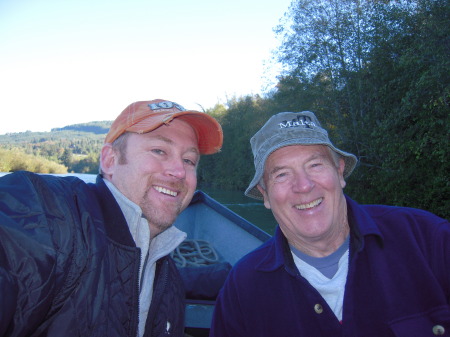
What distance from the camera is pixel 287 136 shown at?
5.87ft

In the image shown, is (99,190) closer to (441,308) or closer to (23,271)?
(23,271)

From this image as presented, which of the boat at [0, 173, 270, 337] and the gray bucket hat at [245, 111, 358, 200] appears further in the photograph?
the boat at [0, 173, 270, 337]

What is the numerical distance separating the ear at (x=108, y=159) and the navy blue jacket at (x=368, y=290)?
0.97 meters

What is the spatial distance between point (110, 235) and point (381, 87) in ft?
43.0

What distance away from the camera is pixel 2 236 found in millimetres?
905

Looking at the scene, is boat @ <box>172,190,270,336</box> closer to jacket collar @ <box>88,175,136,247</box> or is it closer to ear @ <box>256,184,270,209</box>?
ear @ <box>256,184,270,209</box>

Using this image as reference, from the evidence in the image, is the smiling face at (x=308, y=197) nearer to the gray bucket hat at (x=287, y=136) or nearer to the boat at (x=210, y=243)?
the gray bucket hat at (x=287, y=136)

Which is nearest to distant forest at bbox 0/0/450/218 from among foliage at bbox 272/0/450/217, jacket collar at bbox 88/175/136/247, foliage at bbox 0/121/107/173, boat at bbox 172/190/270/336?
foliage at bbox 272/0/450/217

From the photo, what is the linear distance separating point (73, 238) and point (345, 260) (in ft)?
4.34

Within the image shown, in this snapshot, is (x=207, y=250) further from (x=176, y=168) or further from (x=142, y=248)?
(x=142, y=248)

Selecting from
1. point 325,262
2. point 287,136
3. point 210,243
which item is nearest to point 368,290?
point 325,262

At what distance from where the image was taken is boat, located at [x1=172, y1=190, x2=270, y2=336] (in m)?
2.78

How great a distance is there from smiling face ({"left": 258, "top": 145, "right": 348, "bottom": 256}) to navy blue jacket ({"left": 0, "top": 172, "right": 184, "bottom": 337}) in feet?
2.82

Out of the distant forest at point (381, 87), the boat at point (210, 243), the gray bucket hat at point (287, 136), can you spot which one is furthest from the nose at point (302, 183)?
the distant forest at point (381, 87)
